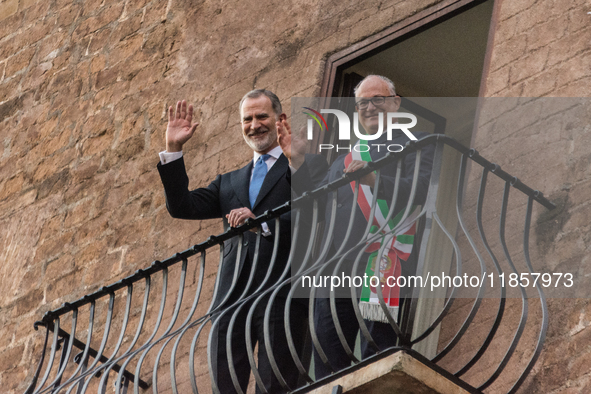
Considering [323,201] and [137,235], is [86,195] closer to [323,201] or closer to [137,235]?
[137,235]

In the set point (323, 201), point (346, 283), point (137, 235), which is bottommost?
point (346, 283)

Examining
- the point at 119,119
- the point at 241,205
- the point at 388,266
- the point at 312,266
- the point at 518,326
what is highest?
the point at 119,119

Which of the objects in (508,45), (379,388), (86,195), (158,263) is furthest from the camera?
(86,195)

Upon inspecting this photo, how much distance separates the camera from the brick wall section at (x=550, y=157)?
4516 millimetres

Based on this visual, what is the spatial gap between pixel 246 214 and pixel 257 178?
0.31m

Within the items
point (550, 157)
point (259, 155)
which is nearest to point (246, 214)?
point (259, 155)

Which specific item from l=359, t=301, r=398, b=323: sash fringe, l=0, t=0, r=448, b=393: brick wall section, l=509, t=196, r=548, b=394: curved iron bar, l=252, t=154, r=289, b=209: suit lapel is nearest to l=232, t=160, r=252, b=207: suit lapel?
l=252, t=154, r=289, b=209: suit lapel

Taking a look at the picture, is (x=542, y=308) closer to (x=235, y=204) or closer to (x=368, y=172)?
(x=368, y=172)

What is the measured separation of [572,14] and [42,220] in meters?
4.01

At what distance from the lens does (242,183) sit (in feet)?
17.1

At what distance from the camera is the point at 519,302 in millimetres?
4766

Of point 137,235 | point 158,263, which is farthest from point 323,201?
point 137,235

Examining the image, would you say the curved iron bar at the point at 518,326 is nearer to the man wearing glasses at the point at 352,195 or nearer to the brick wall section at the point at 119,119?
the man wearing glasses at the point at 352,195

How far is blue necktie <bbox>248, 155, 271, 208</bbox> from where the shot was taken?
5.15 meters
